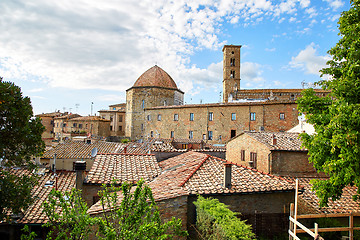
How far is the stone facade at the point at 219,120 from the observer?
31.8 meters

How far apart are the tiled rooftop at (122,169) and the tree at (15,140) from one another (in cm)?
446

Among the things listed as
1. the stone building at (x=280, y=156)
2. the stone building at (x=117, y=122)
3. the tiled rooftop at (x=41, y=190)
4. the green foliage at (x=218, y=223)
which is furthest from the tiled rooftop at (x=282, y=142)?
the stone building at (x=117, y=122)

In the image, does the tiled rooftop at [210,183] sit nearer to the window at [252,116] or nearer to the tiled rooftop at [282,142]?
the tiled rooftop at [282,142]

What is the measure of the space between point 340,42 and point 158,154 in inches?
469

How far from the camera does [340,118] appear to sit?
7.01 meters

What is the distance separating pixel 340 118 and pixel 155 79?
1657 inches

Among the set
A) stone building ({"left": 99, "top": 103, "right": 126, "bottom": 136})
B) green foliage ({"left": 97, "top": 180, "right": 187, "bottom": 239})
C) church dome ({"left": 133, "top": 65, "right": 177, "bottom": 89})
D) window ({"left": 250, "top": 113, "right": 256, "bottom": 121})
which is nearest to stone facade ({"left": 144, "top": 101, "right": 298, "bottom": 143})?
window ({"left": 250, "top": 113, "right": 256, "bottom": 121})

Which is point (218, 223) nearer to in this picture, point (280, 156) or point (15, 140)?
point (15, 140)

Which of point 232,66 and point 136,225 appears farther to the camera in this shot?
point 232,66

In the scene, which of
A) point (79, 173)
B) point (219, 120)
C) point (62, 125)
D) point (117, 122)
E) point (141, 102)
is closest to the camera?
point (79, 173)

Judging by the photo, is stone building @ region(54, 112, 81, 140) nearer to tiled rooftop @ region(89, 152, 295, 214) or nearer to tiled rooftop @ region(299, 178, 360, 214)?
tiled rooftop @ region(89, 152, 295, 214)

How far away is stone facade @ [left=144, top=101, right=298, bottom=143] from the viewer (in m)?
31.8

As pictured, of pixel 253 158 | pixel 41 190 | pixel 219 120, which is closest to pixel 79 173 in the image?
pixel 41 190

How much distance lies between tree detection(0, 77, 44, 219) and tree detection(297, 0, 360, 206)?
879cm
